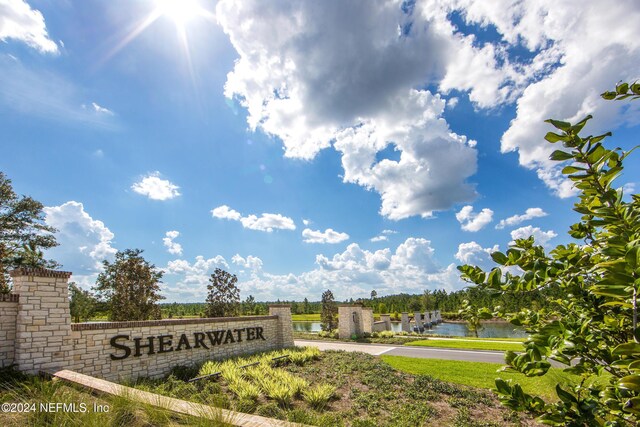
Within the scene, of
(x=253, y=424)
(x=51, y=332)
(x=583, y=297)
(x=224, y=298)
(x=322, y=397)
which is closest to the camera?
(x=583, y=297)

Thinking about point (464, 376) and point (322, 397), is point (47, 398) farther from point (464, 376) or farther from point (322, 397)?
point (464, 376)

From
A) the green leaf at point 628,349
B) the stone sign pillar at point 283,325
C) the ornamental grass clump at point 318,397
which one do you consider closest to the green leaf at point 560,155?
the green leaf at point 628,349

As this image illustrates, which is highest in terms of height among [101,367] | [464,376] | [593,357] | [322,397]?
[593,357]

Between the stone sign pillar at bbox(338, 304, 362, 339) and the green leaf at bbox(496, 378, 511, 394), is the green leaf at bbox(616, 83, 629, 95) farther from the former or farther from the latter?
the stone sign pillar at bbox(338, 304, 362, 339)

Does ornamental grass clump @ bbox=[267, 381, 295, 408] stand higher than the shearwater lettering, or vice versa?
the shearwater lettering

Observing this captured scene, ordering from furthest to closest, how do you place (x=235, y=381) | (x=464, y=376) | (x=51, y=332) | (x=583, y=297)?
(x=464, y=376) < (x=235, y=381) < (x=51, y=332) < (x=583, y=297)

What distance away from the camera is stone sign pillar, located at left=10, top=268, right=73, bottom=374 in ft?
25.3

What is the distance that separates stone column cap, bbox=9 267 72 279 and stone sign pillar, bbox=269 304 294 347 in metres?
11.3

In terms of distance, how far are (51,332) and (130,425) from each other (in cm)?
598

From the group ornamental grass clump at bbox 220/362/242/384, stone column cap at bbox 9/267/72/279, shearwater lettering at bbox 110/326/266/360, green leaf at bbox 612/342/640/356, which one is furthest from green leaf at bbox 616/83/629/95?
shearwater lettering at bbox 110/326/266/360

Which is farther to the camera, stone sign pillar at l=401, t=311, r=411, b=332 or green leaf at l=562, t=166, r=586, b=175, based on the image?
stone sign pillar at l=401, t=311, r=411, b=332

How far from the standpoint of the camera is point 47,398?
5.00 m

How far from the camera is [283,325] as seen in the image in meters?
17.9

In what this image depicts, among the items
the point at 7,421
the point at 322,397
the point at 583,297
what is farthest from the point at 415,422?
the point at 7,421
